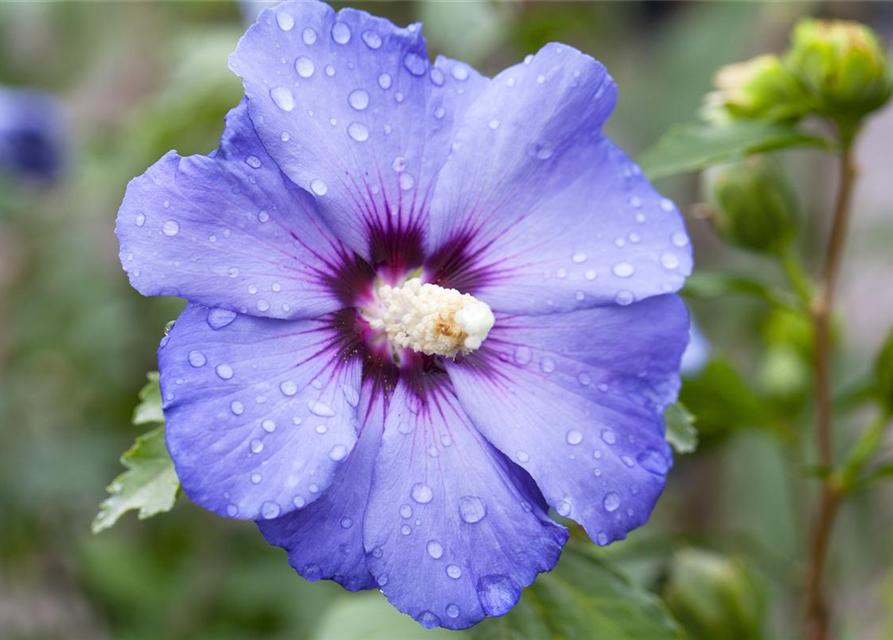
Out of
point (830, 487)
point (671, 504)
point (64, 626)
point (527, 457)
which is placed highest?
point (527, 457)

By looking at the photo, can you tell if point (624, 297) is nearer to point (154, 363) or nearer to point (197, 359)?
point (197, 359)

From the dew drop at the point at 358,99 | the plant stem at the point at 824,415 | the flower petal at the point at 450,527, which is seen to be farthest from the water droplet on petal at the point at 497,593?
the plant stem at the point at 824,415

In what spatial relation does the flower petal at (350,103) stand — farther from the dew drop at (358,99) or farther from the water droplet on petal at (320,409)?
the water droplet on petal at (320,409)

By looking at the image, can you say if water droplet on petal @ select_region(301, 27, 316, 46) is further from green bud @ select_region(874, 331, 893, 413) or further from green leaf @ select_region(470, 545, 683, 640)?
green bud @ select_region(874, 331, 893, 413)

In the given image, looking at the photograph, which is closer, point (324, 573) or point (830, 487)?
point (324, 573)

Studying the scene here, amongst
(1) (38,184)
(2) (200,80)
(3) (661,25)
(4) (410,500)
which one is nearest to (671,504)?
(3) (661,25)

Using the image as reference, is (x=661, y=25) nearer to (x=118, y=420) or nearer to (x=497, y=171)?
(x=118, y=420)

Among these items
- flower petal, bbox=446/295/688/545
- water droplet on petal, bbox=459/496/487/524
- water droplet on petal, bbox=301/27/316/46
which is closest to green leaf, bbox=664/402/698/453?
flower petal, bbox=446/295/688/545
